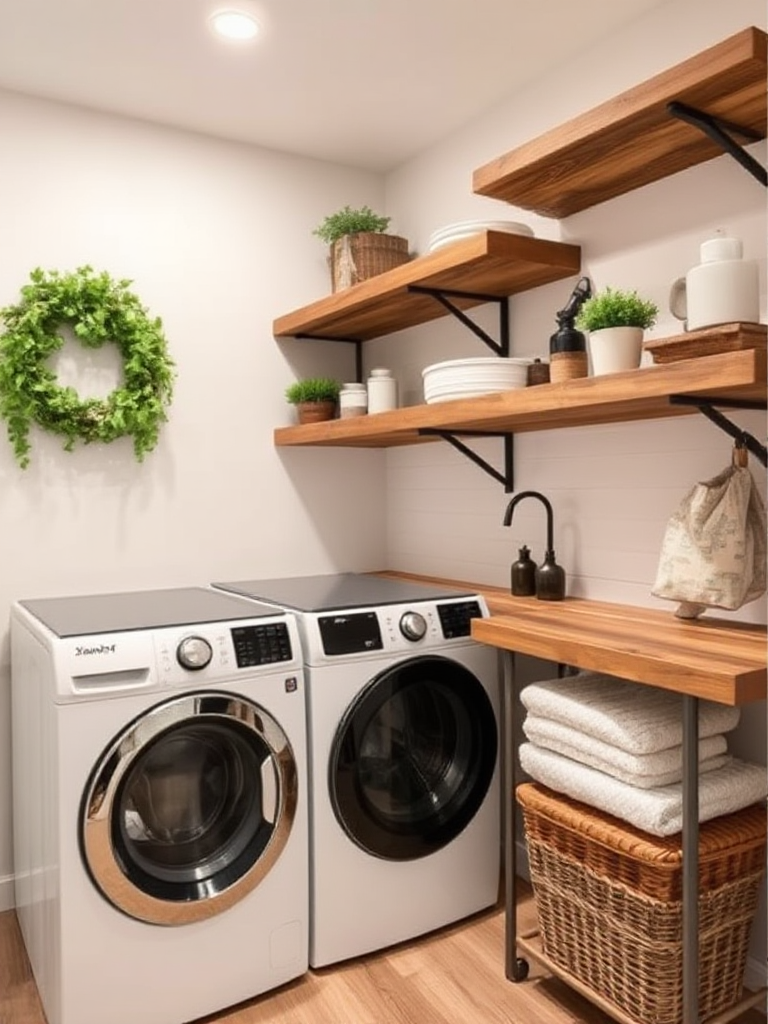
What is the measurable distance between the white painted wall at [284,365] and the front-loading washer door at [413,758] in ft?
1.66

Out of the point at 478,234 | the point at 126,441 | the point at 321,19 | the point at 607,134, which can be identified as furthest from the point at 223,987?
the point at 321,19

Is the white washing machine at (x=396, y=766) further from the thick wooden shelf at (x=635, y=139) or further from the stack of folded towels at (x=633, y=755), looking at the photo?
the thick wooden shelf at (x=635, y=139)

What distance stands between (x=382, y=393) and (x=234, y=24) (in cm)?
117

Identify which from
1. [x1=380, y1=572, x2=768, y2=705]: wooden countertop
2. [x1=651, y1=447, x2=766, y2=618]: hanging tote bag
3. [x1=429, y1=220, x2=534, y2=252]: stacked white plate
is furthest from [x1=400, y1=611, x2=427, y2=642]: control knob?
[x1=429, y1=220, x2=534, y2=252]: stacked white plate

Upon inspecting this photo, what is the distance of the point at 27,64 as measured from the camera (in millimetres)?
2422

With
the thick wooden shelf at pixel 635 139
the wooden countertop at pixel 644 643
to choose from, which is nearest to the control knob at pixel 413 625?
the wooden countertop at pixel 644 643

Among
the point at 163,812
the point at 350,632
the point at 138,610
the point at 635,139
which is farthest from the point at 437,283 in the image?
the point at 163,812

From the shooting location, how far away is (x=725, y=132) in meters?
1.85

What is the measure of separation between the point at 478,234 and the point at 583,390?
610 mm

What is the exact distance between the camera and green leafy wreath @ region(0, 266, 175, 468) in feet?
8.31

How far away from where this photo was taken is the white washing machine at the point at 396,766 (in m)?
2.15

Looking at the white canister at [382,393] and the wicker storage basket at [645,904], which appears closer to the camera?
the wicker storage basket at [645,904]

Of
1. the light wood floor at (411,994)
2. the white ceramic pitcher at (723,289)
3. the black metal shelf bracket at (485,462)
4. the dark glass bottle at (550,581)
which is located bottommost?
the light wood floor at (411,994)

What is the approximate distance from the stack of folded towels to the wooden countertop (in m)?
0.15
